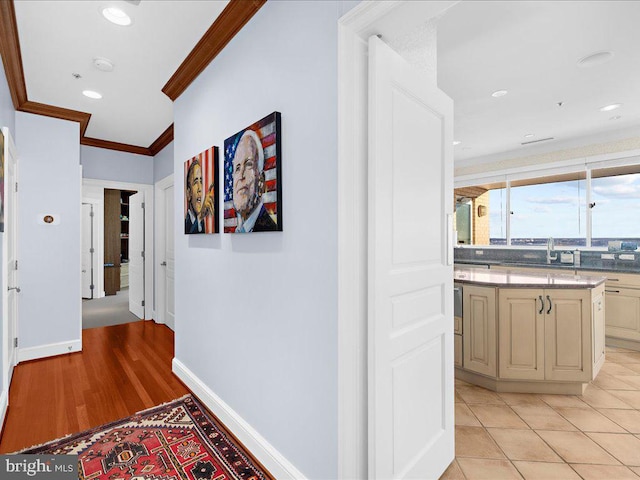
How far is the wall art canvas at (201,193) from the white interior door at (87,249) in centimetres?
600

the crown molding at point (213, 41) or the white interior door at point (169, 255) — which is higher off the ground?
the crown molding at point (213, 41)

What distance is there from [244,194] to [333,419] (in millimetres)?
1289

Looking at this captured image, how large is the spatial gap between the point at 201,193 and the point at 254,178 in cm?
85

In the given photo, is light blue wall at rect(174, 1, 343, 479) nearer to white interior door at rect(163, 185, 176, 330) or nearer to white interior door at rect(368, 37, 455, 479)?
white interior door at rect(368, 37, 455, 479)

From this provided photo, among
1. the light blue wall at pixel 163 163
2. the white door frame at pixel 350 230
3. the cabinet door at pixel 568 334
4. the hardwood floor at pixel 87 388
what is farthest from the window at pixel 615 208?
the light blue wall at pixel 163 163

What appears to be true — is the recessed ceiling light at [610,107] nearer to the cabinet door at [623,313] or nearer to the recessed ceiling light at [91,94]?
the cabinet door at [623,313]

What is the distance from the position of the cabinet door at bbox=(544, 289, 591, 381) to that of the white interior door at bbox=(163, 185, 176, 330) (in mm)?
4365

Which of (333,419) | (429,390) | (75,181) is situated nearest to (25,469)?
(333,419)

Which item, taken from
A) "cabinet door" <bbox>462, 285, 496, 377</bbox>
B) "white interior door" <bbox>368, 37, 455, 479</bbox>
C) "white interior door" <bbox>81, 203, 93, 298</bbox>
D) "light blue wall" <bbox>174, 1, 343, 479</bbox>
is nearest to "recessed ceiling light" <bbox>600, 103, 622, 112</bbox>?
"cabinet door" <bbox>462, 285, 496, 377</bbox>

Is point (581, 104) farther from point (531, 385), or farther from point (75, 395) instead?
point (75, 395)

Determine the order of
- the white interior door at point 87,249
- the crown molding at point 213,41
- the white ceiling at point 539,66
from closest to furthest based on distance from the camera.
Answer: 1. the crown molding at point 213,41
2. the white ceiling at point 539,66
3. the white interior door at point 87,249

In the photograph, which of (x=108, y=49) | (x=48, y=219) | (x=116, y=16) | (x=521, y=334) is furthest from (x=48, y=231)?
(x=521, y=334)

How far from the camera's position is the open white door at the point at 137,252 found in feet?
17.1

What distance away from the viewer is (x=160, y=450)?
2.00m
